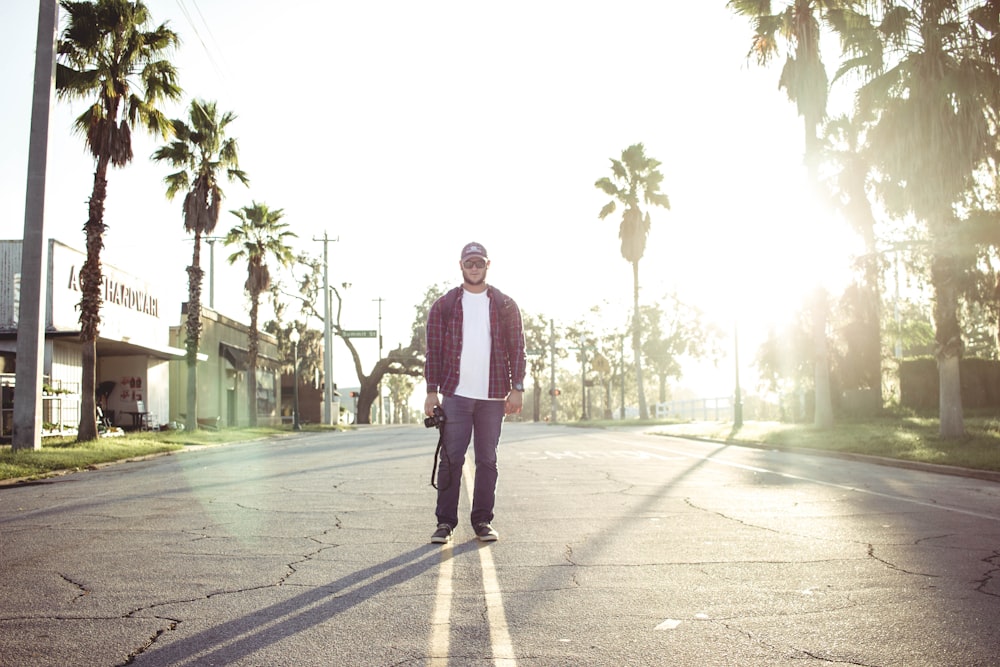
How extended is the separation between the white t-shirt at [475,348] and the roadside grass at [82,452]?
8.91 meters

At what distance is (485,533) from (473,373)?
119 centimetres

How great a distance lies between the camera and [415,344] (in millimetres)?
63625

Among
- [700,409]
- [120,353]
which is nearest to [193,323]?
[120,353]

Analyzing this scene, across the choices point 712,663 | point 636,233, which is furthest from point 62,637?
point 636,233

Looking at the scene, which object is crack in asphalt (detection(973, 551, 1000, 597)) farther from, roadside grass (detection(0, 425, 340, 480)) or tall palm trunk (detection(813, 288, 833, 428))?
tall palm trunk (detection(813, 288, 833, 428))

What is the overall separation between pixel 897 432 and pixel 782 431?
3.72m

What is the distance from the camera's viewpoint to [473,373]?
6.35 m

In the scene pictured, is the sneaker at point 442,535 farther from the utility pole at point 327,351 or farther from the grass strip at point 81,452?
the utility pole at point 327,351

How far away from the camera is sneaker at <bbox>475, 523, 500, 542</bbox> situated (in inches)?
253

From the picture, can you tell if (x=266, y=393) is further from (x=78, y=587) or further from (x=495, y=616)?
(x=495, y=616)

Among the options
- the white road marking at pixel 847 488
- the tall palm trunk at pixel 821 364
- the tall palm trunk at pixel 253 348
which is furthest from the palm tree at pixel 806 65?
the tall palm trunk at pixel 253 348

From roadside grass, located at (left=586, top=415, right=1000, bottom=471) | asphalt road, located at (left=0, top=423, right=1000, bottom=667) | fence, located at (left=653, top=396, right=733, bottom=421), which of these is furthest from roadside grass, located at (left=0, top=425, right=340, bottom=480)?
fence, located at (left=653, top=396, right=733, bottom=421)

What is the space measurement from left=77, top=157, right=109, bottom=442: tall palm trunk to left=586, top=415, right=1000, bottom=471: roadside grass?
51.7ft

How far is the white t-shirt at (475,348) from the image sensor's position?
6332 millimetres
